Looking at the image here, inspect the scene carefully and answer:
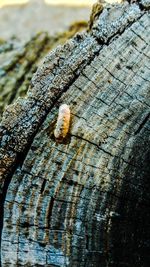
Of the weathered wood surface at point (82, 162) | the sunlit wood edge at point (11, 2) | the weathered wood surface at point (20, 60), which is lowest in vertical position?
the weathered wood surface at point (82, 162)

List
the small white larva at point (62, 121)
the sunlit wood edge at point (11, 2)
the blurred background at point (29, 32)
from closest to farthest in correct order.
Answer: the small white larva at point (62, 121) → the blurred background at point (29, 32) → the sunlit wood edge at point (11, 2)

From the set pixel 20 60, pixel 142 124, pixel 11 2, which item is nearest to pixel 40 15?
pixel 11 2


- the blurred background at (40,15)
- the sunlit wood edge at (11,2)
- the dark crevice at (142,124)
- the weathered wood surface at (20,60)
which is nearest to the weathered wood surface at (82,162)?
the dark crevice at (142,124)

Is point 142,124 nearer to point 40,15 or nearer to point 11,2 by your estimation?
point 40,15

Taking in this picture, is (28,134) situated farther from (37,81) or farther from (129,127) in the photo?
(129,127)

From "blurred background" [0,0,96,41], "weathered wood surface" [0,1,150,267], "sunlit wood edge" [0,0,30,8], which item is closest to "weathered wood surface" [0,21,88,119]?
"weathered wood surface" [0,1,150,267]

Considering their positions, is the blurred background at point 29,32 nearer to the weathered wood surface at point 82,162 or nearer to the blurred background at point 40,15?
the blurred background at point 40,15
